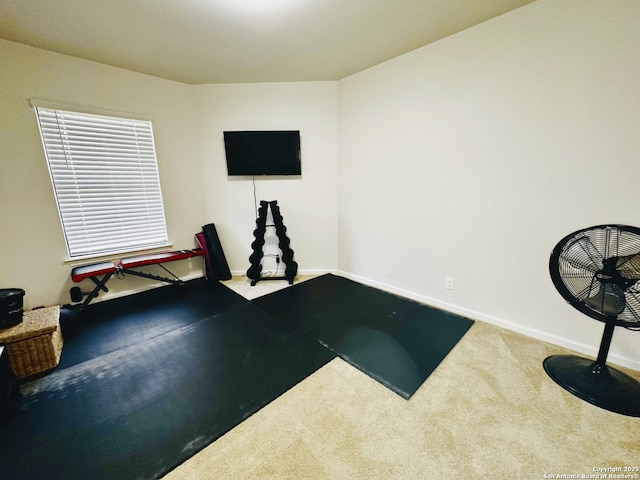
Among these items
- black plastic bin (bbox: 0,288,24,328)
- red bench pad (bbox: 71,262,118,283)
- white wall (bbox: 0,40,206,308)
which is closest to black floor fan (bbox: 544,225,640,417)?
black plastic bin (bbox: 0,288,24,328)

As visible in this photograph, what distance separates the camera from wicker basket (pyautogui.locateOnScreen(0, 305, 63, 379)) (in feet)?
5.51

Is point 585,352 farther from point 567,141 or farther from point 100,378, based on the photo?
point 100,378

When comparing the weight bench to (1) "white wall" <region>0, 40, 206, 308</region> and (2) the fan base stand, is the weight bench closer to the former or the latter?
(1) "white wall" <region>0, 40, 206, 308</region>

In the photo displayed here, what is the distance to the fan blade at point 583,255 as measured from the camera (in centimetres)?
145

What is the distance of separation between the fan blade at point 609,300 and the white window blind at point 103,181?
4.03m

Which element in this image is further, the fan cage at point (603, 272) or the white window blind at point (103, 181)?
the white window blind at point (103, 181)

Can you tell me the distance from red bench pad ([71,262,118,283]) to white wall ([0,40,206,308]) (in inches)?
6.9

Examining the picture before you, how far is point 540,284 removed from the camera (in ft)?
6.60

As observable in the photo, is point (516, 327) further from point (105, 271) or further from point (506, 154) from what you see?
point (105, 271)

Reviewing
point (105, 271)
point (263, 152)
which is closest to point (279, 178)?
point (263, 152)

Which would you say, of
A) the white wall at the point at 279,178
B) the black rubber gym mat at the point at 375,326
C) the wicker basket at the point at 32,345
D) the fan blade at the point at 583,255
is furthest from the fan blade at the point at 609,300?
the wicker basket at the point at 32,345

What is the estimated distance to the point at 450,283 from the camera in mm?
2531

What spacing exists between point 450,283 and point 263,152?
2.61 meters

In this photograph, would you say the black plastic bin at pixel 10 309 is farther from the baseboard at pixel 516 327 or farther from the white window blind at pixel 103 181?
the baseboard at pixel 516 327
